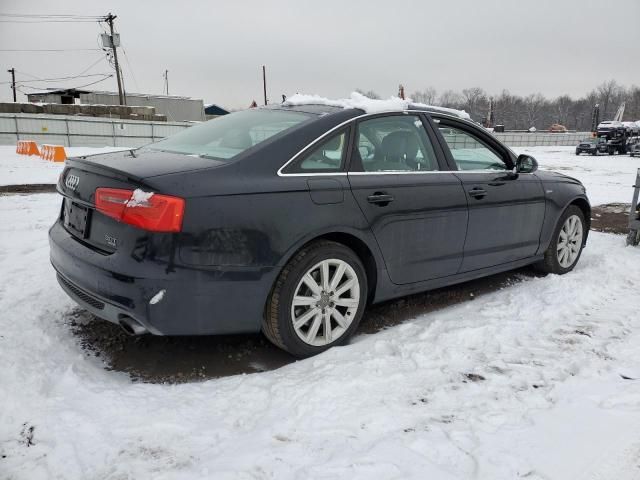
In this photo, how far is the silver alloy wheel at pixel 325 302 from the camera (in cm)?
296

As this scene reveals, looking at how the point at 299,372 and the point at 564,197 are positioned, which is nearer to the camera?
the point at 299,372

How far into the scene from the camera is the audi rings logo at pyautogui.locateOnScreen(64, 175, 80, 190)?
2918mm

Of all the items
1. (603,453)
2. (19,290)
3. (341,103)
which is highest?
(341,103)

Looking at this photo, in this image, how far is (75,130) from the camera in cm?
2667

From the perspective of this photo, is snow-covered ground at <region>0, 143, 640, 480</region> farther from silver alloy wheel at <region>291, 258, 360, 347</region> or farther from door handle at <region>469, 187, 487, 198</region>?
door handle at <region>469, 187, 487, 198</region>

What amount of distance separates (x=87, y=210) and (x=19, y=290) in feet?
4.67

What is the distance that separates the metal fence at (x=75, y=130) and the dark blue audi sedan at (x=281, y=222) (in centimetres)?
2372

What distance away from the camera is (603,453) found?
218 cm

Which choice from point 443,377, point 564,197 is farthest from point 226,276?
point 564,197

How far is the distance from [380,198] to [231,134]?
1.08m

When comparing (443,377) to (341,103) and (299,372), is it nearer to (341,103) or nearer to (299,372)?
Result: (299,372)

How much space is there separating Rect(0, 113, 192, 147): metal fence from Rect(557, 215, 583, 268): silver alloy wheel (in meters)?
23.5

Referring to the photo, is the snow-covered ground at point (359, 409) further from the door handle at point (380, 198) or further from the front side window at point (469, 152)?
the front side window at point (469, 152)

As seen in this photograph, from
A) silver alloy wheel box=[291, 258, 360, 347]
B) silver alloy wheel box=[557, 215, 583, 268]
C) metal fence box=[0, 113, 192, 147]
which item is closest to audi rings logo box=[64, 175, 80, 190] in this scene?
silver alloy wheel box=[291, 258, 360, 347]
